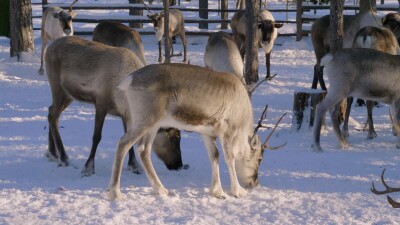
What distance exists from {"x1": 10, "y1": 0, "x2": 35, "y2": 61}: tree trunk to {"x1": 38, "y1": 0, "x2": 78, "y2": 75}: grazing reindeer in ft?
1.46

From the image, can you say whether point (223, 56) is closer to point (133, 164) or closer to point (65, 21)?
point (65, 21)

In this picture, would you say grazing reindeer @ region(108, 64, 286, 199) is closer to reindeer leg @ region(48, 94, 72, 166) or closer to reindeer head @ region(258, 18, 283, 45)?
reindeer leg @ region(48, 94, 72, 166)

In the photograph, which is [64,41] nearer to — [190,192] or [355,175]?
[190,192]

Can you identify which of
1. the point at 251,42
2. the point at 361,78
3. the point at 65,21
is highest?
the point at 65,21

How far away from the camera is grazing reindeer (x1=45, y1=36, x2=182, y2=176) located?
671 centimetres

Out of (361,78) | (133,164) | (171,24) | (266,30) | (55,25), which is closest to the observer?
(133,164)

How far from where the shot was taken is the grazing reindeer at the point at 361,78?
813cm

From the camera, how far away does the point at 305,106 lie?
9.38 meters

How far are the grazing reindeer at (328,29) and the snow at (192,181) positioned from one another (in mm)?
1805

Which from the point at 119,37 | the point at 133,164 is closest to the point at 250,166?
the point at 133,164

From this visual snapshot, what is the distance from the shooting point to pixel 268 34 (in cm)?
1452

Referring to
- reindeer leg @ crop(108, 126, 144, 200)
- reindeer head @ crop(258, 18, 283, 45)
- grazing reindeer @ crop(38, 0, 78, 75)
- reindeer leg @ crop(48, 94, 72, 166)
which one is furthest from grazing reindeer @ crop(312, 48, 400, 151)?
grazing reindeer @ crop(38, 0, 78, 75)

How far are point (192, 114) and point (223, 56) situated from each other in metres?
5.81

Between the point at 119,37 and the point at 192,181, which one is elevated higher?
the point at 119,37
